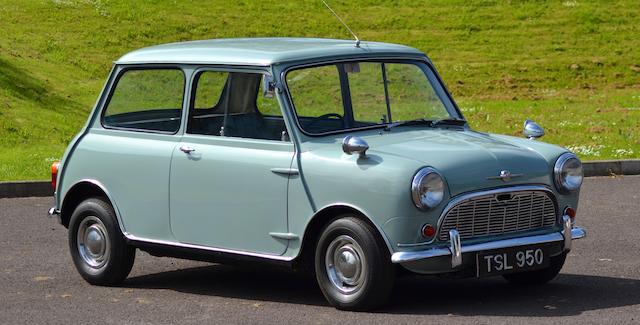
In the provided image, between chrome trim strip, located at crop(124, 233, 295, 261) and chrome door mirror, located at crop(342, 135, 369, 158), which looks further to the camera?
chrome trim strip, located at crop(124, 233, 295, 261)

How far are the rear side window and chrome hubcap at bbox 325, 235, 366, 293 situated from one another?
1.67 meters

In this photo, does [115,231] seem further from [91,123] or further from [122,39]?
[122,39]

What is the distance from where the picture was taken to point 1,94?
21.7 metres

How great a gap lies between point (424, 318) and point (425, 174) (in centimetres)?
85

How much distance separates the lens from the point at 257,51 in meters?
8.68

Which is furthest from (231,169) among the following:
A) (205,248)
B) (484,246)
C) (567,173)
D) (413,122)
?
(567,173)

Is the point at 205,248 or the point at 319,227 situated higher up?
the point at 319,227

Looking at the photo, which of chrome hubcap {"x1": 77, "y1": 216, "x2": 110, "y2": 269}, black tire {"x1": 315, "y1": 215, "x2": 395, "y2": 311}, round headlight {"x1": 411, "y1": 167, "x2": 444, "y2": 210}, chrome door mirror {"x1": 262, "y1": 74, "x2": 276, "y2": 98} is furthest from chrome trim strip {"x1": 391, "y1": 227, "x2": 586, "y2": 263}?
chrome hubcap {"x1": 77, "y1": 216, "x2": 110, "y2": 269}

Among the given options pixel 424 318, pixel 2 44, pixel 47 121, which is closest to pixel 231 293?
pixel 424 318

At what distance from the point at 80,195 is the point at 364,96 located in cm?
226

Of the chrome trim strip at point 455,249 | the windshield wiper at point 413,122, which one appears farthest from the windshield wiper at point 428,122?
the chrome trim strip at point 455,249

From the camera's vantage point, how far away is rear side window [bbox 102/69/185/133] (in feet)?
29.7

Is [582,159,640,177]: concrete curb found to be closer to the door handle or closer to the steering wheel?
the steering wheel

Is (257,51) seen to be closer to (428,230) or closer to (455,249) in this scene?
(428,230)
